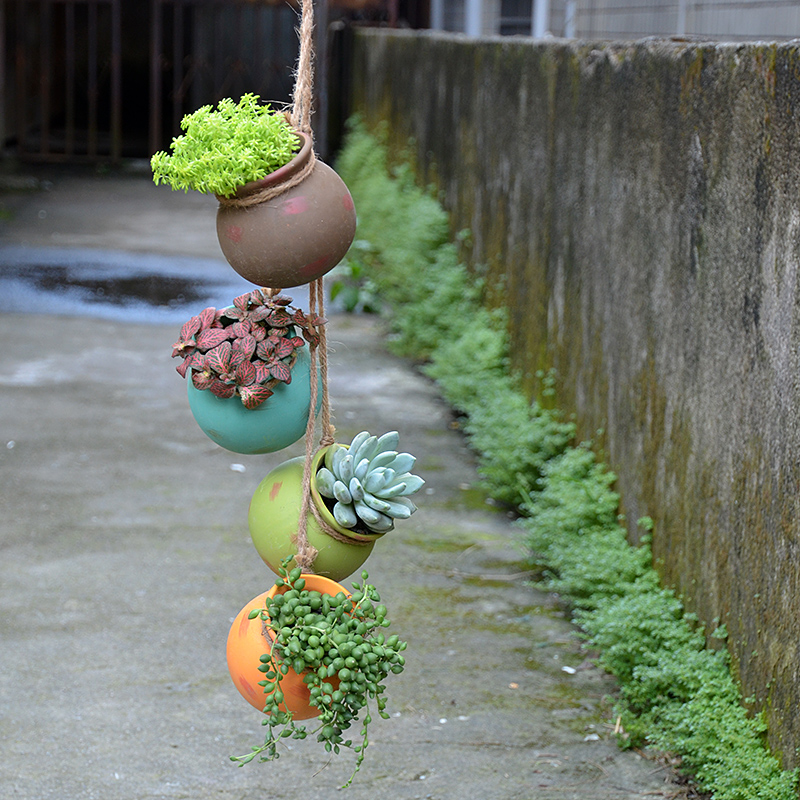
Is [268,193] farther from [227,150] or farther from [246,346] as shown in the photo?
[246,346]

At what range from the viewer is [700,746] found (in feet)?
9.61

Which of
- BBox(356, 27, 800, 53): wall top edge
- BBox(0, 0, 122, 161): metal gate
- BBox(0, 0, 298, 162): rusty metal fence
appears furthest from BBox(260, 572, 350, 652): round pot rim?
BBox(0, 0, 122, 161): metal gate

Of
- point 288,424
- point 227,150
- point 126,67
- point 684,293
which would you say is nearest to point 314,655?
point 288,424

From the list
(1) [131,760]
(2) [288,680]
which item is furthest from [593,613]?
(2) [288,680]

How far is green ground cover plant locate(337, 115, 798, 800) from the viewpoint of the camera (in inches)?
115

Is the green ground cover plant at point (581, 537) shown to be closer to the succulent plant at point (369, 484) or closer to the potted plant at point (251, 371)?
the succulent plant at point (369, 484)

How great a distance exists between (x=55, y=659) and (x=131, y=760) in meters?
0.65

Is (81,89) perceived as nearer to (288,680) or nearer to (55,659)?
(55,659)

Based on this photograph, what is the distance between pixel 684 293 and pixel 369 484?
6.55 ft

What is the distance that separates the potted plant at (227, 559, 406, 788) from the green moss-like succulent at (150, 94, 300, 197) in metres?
0.66

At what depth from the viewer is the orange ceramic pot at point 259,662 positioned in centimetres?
186

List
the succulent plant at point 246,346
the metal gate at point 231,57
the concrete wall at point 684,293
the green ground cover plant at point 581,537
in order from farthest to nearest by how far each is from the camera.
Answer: the metal gate at point 231,57 < the green ground cover plant at point 581,537 < the concrete wall at point 684,293 < the succulent plant at point 246,346

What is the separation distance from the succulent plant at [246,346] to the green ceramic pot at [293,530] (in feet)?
0.58

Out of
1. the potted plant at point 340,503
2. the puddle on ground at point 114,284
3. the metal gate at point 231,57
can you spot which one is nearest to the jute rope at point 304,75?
the potted plant at point 340,503
